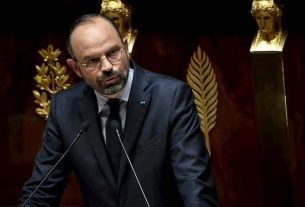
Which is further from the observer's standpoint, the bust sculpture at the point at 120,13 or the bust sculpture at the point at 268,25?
the bust sculpture at the point at 120,13

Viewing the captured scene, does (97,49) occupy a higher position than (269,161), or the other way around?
(97,49)

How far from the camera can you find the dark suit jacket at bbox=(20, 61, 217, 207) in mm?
1562

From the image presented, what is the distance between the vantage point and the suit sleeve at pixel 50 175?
1.63 m

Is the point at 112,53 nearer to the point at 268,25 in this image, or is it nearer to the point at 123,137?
the point at 123,137

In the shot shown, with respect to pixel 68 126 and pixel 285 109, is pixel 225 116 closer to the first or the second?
pixel 285 109

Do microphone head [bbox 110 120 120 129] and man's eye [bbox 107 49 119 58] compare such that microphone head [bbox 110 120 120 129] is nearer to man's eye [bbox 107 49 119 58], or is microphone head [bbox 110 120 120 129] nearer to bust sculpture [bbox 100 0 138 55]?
man's eye [bbox 107 49 119 58]

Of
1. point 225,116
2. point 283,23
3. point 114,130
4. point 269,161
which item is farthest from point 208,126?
point 114,130

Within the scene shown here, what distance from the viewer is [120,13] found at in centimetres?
198

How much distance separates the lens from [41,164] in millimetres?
1660

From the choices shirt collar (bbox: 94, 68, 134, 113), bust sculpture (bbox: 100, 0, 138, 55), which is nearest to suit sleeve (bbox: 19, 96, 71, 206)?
shirt collar (bbox: 94, 68, 134, 113)

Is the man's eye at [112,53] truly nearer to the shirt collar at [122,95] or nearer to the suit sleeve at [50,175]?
the shirt collar at [122,95]

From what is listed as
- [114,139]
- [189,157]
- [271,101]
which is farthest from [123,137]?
[271,101]

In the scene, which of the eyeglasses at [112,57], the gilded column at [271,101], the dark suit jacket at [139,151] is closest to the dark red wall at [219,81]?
the gilded column at [271,101]

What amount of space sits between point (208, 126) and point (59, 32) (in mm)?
492
